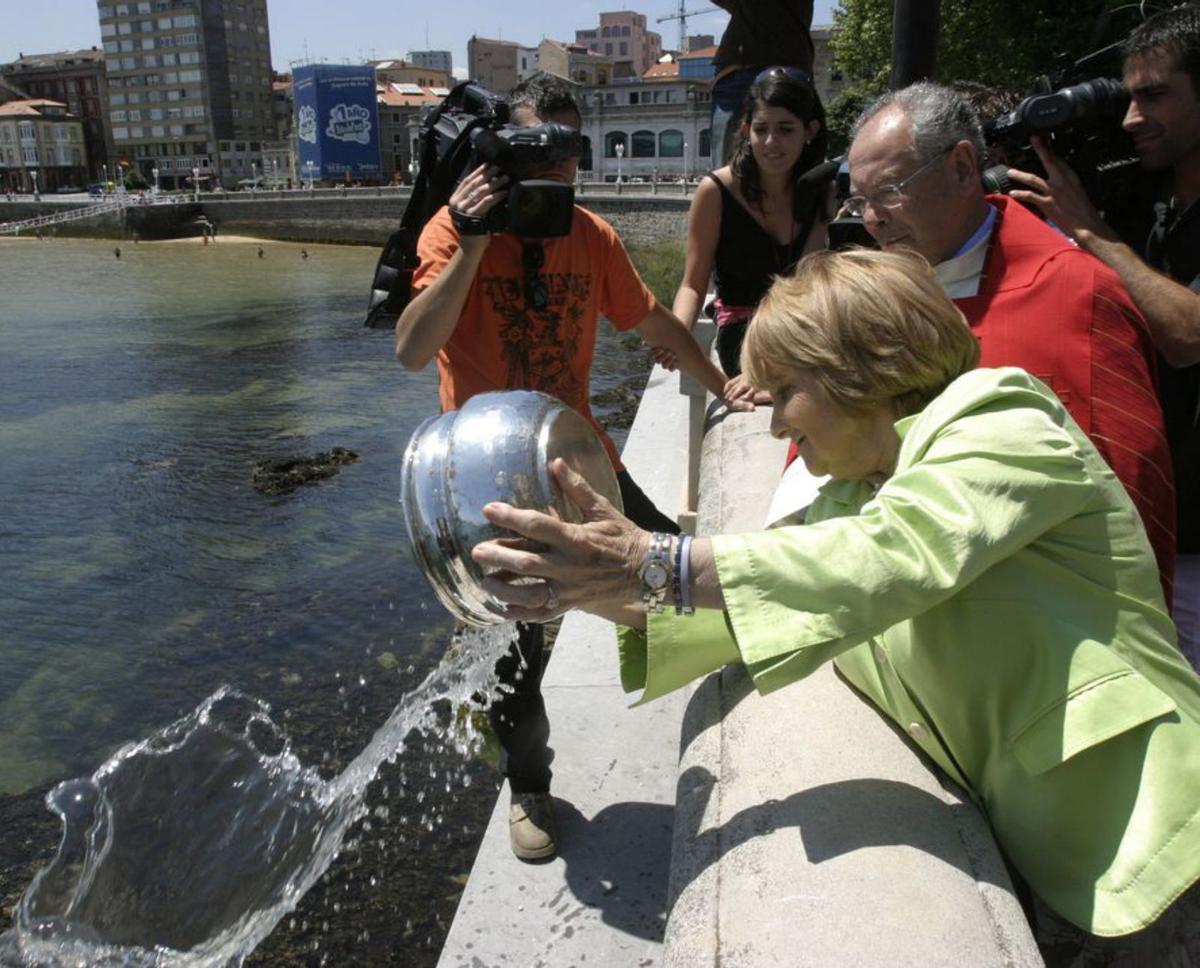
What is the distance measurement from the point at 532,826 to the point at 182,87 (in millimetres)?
117866

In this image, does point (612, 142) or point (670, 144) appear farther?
point (612, 142)

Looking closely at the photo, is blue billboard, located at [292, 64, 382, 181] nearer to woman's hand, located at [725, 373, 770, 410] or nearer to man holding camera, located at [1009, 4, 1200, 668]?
woman's hand, located at [725, 373, 770, 410]

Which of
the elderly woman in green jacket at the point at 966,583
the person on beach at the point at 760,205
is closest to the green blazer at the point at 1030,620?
the elderly woman in green jacket at the point at 966,583

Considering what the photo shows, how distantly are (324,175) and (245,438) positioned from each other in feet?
220

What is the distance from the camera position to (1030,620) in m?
1.55

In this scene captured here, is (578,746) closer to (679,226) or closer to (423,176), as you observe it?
(423,176)

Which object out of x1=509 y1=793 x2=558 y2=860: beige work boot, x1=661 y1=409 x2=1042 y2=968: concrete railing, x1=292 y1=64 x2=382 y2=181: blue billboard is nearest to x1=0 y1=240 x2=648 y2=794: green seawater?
x1=509 y1=793 x2=558 y2=860: beige work boot

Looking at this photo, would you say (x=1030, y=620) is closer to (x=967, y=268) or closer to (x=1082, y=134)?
(x=967, y=268)

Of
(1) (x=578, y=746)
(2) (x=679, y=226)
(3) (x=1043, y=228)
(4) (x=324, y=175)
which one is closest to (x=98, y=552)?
(1) (x=578, y=746)

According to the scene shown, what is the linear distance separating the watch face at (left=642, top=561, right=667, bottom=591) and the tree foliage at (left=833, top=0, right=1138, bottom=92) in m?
17.6

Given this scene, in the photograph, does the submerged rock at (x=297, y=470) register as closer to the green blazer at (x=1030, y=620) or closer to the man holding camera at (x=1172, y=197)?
the man holding camera at (x=1172, y=197)

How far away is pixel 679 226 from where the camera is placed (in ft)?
129

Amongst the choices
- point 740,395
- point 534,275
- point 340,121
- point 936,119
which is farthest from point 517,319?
point 340,121

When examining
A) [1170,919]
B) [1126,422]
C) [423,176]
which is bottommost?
[1170,919]
